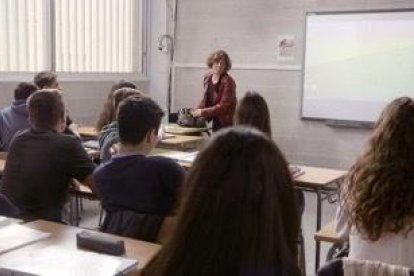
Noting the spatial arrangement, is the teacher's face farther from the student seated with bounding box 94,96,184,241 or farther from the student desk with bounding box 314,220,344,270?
the student seated with bounding box 94,96,184,241

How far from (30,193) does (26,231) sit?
2.09ft

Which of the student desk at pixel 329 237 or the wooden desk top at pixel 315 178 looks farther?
the wooden desk top at pixel 315 178

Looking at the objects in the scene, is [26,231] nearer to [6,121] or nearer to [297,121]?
[6,121]

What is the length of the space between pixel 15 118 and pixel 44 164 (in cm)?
153

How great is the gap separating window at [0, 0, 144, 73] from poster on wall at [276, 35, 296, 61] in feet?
6.38

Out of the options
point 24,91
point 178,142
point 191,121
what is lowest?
point 178,142

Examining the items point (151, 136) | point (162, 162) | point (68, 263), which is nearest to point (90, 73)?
point (151, 136)

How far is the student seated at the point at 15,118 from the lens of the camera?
4098 millimetres

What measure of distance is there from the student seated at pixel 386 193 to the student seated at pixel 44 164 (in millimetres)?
1314

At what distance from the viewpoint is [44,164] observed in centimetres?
273

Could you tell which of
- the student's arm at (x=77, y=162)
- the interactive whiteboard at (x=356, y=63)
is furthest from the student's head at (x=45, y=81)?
the interactive whiteboard at (x=356, y=63)

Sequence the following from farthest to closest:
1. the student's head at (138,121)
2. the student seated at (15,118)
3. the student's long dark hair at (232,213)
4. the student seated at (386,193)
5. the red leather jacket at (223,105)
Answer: the red leather jacket at (223,105) < the student seated at (15,118) < the student's head at (138,121) < the student seated at (386,193) < the student's long dark hair at (232,213)

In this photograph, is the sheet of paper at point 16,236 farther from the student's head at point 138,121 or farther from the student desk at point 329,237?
the student desk at point 329,237

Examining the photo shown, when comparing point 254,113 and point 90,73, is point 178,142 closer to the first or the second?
point 254,113
